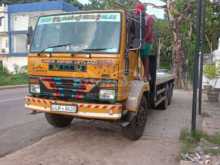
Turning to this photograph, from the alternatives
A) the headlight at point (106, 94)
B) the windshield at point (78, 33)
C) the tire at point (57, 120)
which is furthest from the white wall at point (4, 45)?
the headlight at point (106, 94)

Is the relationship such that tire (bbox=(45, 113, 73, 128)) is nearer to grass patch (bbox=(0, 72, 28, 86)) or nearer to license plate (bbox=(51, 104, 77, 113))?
license plate (bbox=(51, 104, 77, 113))

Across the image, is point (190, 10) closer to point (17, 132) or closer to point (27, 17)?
point (17, 132)

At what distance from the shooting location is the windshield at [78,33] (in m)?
7.23

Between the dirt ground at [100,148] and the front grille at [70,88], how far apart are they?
1.02 metres

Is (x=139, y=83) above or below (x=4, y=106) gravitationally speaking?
above

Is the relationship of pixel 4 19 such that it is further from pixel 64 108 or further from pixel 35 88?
pixel 64 108

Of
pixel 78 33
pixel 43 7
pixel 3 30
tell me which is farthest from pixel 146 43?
pixel 3 30

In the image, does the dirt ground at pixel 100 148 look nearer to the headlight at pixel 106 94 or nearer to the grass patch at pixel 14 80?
the headlight at pixel 106 94

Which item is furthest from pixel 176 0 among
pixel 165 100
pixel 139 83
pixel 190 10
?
pixel 139 83

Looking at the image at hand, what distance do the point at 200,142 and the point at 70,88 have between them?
2.88 m

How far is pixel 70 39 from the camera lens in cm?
754

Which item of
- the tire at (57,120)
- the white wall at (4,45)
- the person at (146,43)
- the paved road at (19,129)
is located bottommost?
the paved road at (19,129)

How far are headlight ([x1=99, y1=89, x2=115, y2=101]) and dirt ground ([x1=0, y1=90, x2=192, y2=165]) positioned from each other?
1.03 meters

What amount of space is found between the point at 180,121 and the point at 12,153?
5391mm
